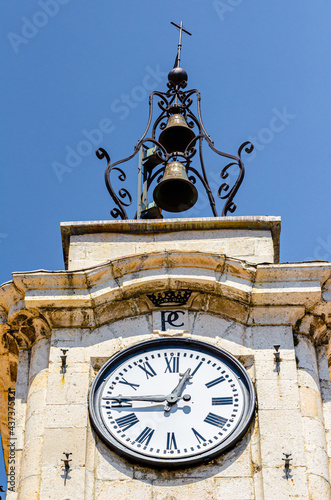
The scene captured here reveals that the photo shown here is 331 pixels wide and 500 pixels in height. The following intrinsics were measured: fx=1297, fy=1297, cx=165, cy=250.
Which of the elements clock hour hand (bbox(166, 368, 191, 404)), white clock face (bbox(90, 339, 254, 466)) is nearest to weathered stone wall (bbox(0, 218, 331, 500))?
white clock face (bbox(90, 339, 254, 466))

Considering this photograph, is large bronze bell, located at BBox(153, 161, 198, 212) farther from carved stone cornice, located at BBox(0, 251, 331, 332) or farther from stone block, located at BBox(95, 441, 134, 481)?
stone block, located at BBox(95, 441, 134, 481)

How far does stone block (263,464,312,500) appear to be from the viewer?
Result: 11.7 m

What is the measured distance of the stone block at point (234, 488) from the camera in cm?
1182

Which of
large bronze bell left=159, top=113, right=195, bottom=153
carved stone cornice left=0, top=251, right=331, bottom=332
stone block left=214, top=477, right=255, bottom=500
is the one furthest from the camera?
large bronze bell left=159, top=113, right=195, bottom=153

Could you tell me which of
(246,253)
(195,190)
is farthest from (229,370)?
(195,190)

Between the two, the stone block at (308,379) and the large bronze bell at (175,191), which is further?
the large bronze bell at (175,191)

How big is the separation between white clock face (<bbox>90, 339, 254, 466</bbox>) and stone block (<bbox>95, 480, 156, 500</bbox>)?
243mm

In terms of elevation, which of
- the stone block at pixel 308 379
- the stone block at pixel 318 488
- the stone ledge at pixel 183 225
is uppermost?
the stone ledge at pixel 183 225

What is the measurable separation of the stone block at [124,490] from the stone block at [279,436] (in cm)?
111

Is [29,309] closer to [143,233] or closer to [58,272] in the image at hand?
[58,272]

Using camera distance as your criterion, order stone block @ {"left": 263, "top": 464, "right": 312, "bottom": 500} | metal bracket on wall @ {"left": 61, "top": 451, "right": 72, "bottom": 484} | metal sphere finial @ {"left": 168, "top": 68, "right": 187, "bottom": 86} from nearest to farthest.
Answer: stone block @ {"left": 263, "top": 464, "right": 312, "bottom": 500}
metal bracket on wall @ {"left": 61, "top": 451, "right": 72, "bottom": 484}
metal sphere finial @ {"left": 168, "top": 68, "right": 187, "bottom": 86}

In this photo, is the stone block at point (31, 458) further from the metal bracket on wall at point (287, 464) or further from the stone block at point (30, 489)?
the metal bracket on wall at point (287, 464)

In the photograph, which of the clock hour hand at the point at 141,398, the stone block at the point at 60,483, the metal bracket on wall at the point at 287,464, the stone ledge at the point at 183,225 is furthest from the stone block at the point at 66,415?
the stone ledge at the point at 183,225

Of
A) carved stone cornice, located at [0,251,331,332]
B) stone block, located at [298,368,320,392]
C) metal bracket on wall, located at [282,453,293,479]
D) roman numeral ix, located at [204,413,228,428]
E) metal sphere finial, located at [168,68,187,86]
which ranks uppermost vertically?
metal sphere finial, located at [168,68,187,86]
